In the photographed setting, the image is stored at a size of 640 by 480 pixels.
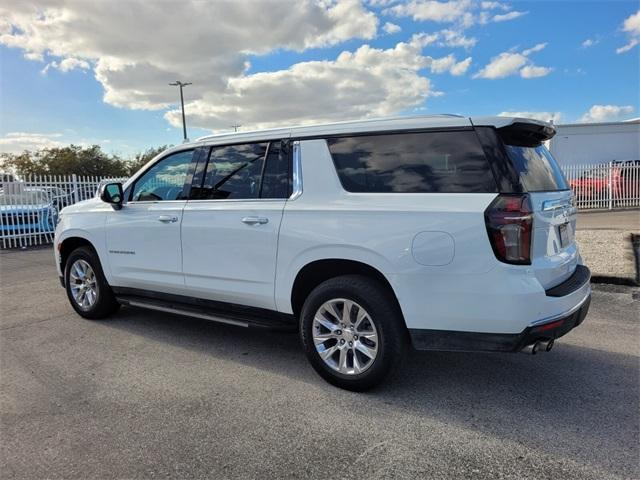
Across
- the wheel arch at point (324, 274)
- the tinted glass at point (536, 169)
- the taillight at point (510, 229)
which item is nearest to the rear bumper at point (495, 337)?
the wheel arch at point (324, 274)

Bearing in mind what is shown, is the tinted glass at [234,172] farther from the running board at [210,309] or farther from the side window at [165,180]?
the running board at [210,309]

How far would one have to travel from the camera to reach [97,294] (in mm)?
5340

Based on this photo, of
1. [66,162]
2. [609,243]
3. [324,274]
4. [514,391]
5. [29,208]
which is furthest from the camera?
[66,162]

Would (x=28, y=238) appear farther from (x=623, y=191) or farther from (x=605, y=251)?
(x=623, y=191)

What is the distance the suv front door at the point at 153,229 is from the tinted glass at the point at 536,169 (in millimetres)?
2882

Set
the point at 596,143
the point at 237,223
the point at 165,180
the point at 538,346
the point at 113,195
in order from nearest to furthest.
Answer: the point at 538,346, the point at 237,223, the point at 165,180, the point at 113,195, the point at 596,143

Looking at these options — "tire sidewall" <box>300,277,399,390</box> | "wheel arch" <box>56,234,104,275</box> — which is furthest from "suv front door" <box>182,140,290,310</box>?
"wheel arch" <box>56,234,104,275</box>

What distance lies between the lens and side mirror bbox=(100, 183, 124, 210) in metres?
4.92

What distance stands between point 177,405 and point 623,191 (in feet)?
66.2

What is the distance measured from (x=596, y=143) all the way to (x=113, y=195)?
3136 centimetres

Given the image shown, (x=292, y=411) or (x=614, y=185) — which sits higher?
(x=614, y=185)

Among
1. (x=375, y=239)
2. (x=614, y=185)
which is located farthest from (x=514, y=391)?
(x=614, y=185)

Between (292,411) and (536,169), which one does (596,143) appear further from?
(292,411)

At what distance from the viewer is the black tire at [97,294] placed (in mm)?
5277
